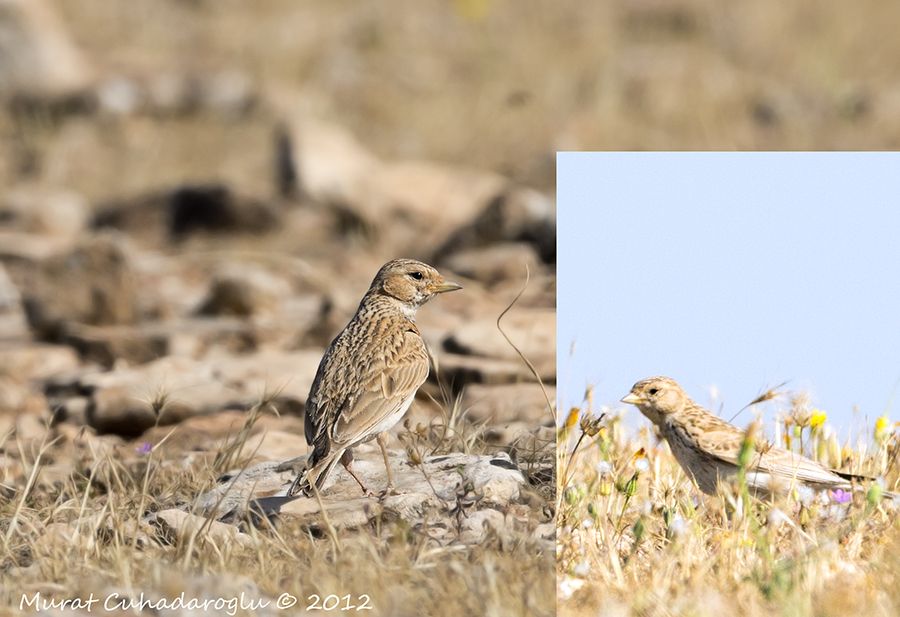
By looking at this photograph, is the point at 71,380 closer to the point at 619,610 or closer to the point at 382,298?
the point at 382,298

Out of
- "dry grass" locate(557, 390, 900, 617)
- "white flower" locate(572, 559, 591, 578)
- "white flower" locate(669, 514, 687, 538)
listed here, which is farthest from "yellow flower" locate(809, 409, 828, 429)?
"white flower" locate(572, 559, 591, 578)

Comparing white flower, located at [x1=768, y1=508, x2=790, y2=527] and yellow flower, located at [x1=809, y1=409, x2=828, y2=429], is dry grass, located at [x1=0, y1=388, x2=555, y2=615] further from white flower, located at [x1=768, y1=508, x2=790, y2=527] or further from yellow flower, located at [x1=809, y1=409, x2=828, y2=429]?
yellow flower, located at [x1=809, y1=409, x2=828, y2=429]

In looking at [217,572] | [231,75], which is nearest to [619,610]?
[217,572]

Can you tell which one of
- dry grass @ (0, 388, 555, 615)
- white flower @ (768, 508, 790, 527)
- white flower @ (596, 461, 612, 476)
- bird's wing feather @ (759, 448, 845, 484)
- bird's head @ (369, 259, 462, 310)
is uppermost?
bird's head @ (369, 259, 462, 310)

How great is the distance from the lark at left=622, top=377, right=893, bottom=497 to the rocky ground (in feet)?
1.39

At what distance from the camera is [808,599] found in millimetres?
3705

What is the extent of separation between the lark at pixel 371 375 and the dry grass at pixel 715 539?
64 centimetres

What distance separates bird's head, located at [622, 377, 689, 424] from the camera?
170 inches

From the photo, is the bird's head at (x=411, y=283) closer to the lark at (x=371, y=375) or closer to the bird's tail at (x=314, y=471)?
the lark at (x=371, y=375)

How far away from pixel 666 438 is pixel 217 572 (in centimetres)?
147

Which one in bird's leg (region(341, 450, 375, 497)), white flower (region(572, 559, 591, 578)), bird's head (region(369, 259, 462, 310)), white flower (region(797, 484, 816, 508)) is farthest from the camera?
bird's head (region(369, 259, 462, 310))

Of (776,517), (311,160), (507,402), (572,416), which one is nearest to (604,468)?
(572,416)

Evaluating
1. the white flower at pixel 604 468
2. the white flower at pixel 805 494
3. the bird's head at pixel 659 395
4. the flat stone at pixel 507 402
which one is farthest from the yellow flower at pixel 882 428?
the flat stone at pixel 507 402

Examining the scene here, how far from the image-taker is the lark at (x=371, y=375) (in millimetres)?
4605
